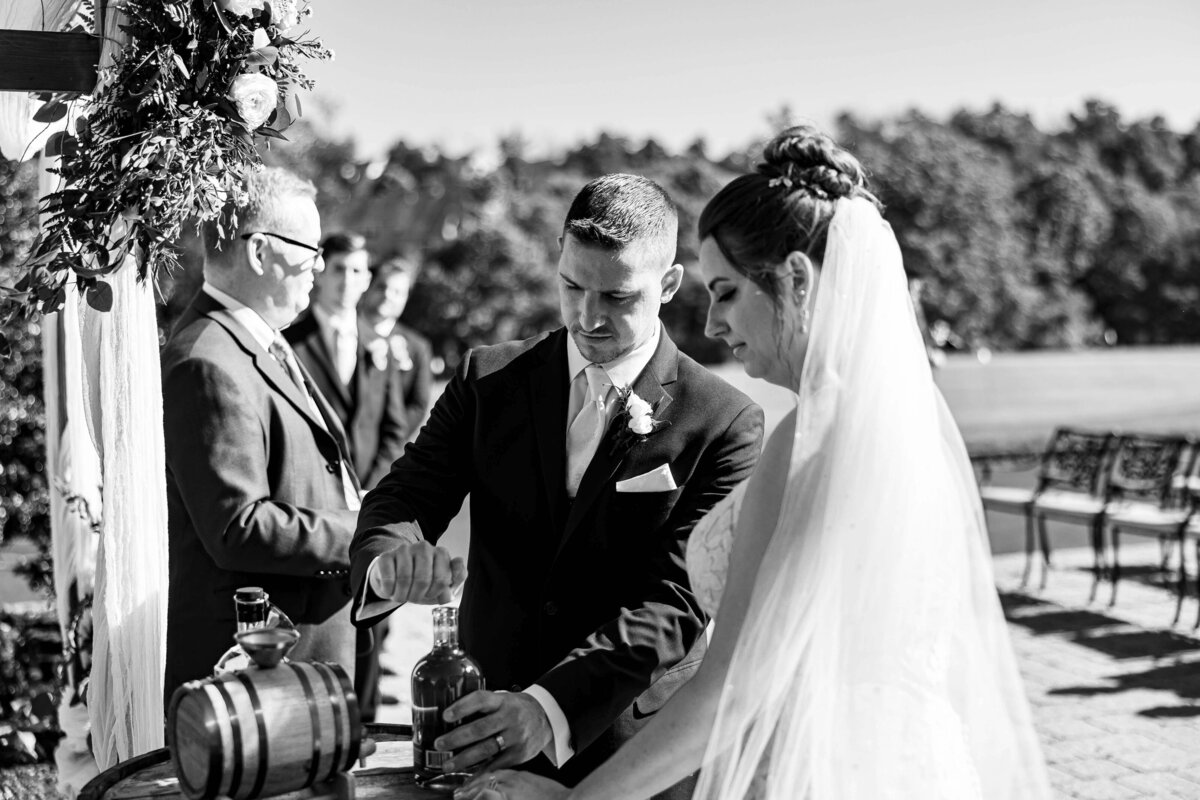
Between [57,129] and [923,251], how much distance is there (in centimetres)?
3427

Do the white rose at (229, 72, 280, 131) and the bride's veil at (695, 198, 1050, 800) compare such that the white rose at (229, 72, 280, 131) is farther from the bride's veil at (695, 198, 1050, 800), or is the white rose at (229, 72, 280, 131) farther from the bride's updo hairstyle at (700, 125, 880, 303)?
the bride's veil at (695, 198, 1050, 800)

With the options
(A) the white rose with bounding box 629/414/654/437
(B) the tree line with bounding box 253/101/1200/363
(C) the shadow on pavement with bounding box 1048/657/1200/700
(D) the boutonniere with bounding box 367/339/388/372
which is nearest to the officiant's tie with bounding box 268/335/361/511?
(A) the white rose with bounding box 629/414/654/437

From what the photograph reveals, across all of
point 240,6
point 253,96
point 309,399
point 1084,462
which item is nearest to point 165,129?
point 253,96

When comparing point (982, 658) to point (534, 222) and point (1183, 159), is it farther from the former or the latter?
point (1183, 159)

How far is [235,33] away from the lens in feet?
9.32

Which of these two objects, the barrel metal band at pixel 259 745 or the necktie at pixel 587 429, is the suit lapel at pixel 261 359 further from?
the barrel metal band at pixel 259 745

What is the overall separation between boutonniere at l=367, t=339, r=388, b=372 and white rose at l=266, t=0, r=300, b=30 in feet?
12.6

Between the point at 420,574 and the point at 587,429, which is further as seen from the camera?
the point at 587,429

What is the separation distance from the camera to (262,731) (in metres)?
1.94

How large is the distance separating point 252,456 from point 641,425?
3.83 feet

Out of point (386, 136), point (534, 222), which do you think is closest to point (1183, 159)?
point (534, 222)

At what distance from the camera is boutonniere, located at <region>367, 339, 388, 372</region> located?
6723 millimetres

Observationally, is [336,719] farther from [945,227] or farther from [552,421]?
[945,227]

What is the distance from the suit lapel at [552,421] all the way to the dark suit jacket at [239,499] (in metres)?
0.80
